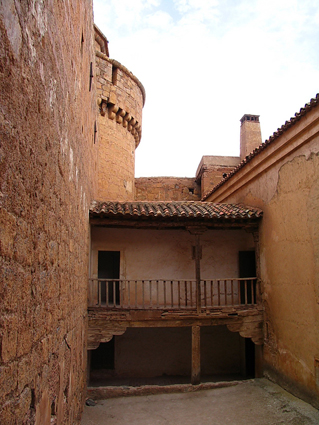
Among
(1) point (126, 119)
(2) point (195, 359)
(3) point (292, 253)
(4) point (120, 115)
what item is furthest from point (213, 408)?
(1) point (126, 119)

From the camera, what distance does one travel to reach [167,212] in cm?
898

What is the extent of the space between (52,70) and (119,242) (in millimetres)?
7934

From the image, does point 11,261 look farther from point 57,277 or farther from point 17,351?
point 57,277

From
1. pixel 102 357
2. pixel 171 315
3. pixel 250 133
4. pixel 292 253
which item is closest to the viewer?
pixel 292 253

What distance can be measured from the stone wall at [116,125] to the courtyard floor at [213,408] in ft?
23.5

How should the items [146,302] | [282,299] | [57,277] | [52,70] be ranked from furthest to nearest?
[146,302]
[282,299]
[57,277]
[52,70]

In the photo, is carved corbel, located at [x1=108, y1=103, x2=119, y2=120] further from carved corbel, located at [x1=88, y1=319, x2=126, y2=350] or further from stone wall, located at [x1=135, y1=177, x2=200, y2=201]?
carved corbel, located at [x1=88, y1=319, x2=126, y2=350]

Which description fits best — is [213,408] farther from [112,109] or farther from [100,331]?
[112,109]

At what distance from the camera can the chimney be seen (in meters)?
18.1

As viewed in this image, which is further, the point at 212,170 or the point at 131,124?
the point at 212,170

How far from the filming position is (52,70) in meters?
2.82

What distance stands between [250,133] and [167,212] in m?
11.2

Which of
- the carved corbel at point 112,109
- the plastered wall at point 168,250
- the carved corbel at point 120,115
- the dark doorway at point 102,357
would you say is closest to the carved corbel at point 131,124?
the carved corbel at point 120,115

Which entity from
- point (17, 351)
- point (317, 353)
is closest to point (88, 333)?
point (317, 353)
